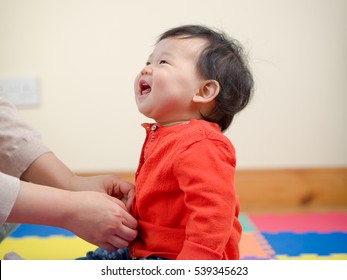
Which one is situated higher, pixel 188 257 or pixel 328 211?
pixel 188 257

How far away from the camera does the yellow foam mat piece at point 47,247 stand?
1184mm

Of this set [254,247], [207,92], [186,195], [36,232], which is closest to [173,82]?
[207,92]

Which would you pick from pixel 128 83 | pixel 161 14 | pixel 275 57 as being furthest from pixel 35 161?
pixel 275 57

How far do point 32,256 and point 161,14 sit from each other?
95 centimetres

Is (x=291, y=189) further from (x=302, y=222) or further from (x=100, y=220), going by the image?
(x=100, y=220)

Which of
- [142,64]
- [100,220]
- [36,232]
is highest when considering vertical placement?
[142,64]

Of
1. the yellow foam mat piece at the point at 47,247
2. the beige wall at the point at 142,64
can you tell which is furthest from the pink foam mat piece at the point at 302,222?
the yellow foam mat piece at the point at 47,247

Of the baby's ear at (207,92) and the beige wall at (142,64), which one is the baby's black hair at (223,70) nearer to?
the baby's ear at (207,92)

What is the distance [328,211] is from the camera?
5.35 feet

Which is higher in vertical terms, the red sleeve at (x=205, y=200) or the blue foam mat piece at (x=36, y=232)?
the red sleeve at (x=205, y=200)

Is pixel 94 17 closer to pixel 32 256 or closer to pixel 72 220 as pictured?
pixel 32 256

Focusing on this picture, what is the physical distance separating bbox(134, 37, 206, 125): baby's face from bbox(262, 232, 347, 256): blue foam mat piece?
61cm

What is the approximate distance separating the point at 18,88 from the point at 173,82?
1.06 m

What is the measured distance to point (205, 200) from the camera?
638mm
